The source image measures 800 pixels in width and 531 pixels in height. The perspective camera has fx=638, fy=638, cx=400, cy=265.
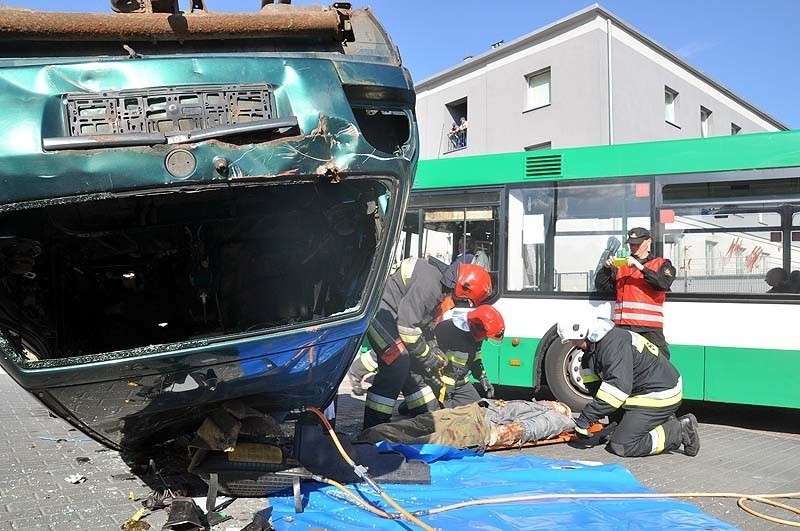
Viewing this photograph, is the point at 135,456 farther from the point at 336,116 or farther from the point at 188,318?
the point at 336,116

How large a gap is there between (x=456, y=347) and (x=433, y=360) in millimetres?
640

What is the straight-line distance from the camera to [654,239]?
6434 mm

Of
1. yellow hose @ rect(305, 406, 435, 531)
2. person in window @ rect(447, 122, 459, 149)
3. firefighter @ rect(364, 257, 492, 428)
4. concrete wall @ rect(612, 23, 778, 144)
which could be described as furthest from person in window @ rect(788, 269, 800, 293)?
person in window @ rect(447, 122, 459, 149)

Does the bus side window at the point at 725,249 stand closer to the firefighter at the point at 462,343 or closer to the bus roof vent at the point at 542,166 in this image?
the bus roof vent at the point at 542,166

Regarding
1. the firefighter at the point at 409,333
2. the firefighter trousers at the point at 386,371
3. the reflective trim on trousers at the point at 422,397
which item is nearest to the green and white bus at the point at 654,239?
the firefighter at the point at 409,333

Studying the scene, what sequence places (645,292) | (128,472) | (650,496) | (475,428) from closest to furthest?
(650,496) → (128,472) → (475,428) → (645,292)

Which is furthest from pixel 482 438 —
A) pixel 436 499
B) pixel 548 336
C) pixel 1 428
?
pixel 1 428

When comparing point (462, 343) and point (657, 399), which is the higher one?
point (462, 343)

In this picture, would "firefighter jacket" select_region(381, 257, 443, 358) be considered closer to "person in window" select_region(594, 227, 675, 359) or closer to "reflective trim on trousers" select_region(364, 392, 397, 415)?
"reflective trim on trousers" select_region(364, 392, 397, 415)

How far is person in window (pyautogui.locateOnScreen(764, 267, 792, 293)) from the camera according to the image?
230 inches

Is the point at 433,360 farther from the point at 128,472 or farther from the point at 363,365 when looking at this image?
the point at 128,472

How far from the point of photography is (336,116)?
2561mm

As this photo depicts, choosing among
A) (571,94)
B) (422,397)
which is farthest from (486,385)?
(571,94)

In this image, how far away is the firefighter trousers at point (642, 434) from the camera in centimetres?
484
